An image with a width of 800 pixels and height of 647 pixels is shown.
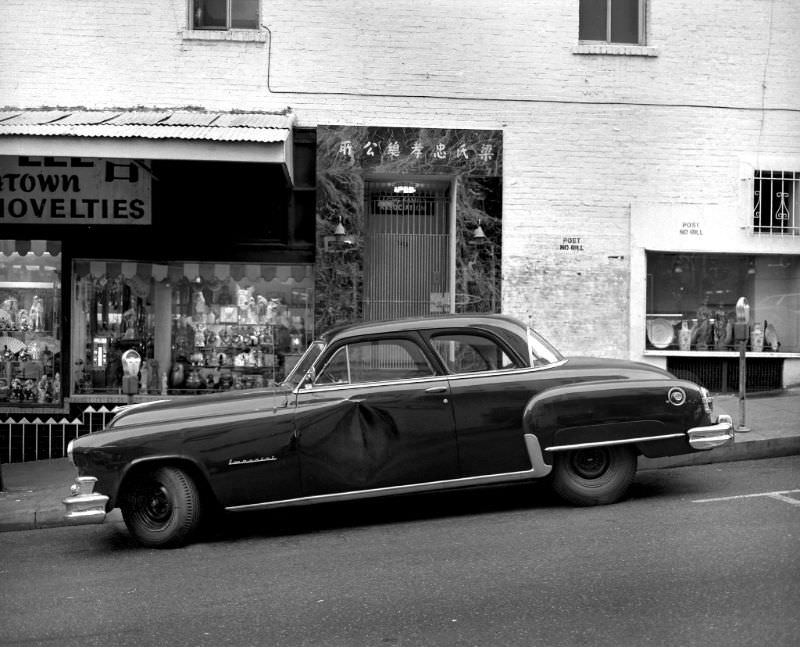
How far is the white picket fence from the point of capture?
11.4m

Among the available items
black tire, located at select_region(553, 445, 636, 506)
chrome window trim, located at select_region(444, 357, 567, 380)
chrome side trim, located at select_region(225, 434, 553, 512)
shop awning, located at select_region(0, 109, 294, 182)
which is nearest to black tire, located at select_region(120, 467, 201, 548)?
chrome side trim, located at select_region(225, 434, 553, 512)

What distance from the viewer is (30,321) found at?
11852 mm

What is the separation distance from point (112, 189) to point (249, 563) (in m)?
6.92

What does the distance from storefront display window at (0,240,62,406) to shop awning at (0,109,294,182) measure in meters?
1.97

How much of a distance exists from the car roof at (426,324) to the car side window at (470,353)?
0.11m

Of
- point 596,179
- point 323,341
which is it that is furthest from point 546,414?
point 596,179

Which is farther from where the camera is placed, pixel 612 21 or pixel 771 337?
pixel 771 337

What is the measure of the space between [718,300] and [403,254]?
15.0 feet

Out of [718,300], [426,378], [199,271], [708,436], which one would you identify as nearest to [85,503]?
[426,378]

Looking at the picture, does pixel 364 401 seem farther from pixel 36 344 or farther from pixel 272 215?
pixel 36 344

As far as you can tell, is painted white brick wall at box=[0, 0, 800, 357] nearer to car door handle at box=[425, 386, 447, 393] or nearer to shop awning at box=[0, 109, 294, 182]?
shop awning at box=[0, 109, 294, 182]

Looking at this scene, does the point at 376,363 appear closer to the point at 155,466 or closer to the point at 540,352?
the point at 540,352

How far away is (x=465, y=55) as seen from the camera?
12.0 m

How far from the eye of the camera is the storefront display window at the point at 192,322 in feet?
39.0
